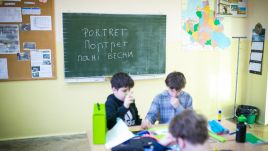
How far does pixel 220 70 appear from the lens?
4.65 meters

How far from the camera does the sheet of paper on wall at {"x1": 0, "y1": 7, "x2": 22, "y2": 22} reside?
11.3 feet

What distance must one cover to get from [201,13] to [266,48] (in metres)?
1.21

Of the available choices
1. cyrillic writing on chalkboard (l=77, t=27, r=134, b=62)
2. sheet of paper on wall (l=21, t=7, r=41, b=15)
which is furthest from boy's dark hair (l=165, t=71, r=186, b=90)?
sheet of paper on wall (l=21, t=7, r=41, b=15)

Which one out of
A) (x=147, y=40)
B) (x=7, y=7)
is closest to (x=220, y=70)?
(x=147, y=40)

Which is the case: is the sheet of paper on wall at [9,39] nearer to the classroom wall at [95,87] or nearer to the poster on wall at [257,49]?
the classroom wall at [95,87]

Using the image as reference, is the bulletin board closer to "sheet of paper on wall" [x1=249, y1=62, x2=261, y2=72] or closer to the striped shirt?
the striped shirt

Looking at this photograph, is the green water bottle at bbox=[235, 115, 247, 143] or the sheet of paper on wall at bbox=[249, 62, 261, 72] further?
the sheet of paper on wall at bbox=[249, 62, 261, 72]

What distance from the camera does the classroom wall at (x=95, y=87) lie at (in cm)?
371

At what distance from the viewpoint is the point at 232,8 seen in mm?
4543

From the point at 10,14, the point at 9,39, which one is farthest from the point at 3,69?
the point at 10,14

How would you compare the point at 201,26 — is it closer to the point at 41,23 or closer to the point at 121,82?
the point at 41,23

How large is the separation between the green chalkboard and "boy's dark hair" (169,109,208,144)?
2.59 metres

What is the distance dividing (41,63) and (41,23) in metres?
0.53

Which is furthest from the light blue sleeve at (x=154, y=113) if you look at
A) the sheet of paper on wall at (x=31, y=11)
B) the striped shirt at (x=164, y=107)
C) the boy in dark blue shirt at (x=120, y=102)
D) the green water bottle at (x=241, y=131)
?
the sheet of paper on wall at (x=31, y=11)
